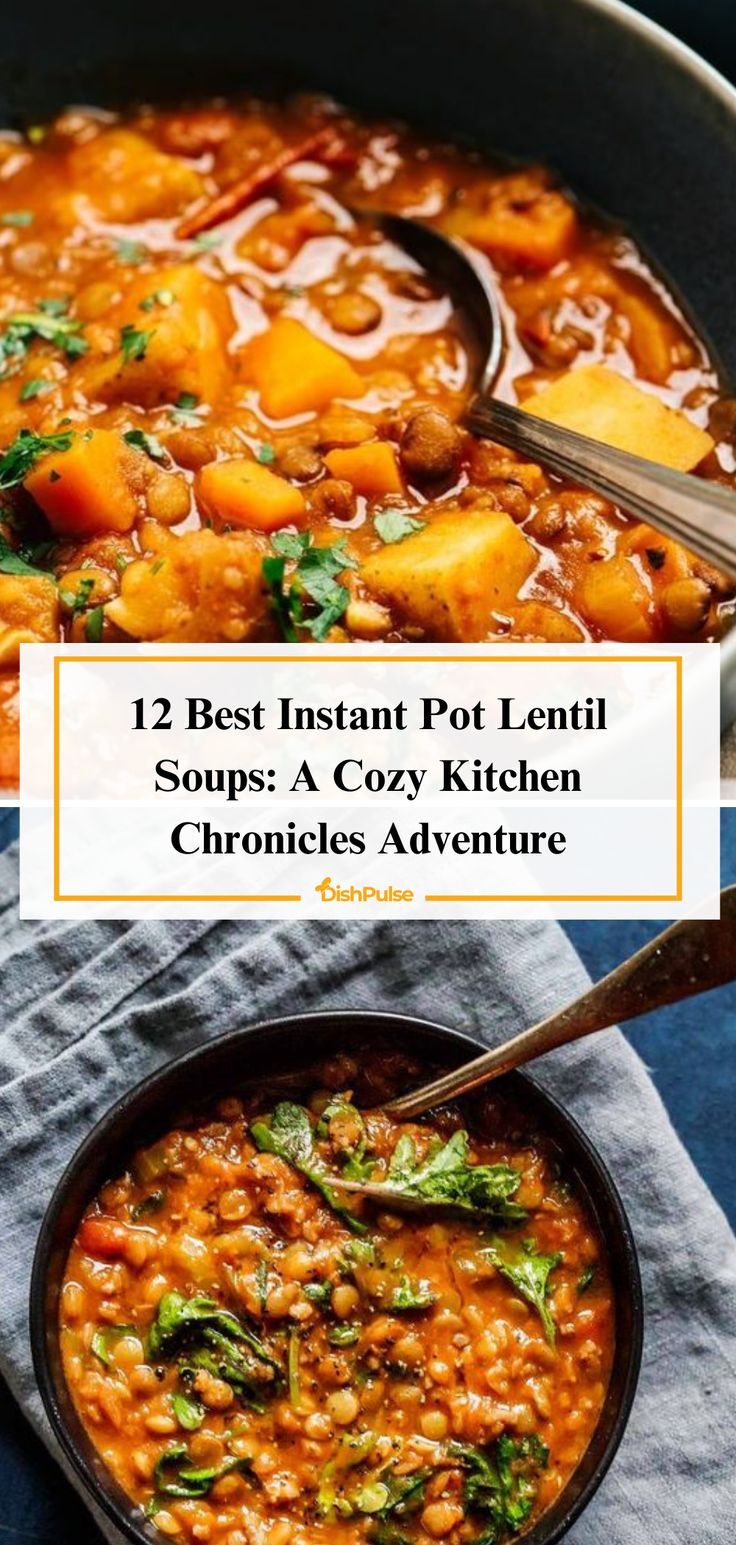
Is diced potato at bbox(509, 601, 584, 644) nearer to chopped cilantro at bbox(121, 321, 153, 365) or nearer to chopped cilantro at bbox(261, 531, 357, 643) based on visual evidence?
chopped cilantro at bbox(261, 531, 357, 643)

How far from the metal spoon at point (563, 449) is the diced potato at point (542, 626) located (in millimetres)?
281

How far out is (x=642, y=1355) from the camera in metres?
3.90

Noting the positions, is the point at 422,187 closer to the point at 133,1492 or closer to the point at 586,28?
the point at 586,28

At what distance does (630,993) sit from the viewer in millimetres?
3467

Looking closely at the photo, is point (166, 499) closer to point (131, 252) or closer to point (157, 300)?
point (157, 300)

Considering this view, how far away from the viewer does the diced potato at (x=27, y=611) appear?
396 centimetres

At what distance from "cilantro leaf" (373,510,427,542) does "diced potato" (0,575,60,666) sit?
2.39 feet

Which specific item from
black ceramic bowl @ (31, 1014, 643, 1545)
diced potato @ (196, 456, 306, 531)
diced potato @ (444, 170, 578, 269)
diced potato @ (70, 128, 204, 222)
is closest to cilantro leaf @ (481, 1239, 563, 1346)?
black ceramic bowl @ (31, 1014, 643, 1545)

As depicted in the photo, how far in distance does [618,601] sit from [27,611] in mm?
1281

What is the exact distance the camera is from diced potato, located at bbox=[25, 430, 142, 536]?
13.1ft

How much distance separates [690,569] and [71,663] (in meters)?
1.37

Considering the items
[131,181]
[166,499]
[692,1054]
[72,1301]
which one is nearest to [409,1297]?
[72,1301]

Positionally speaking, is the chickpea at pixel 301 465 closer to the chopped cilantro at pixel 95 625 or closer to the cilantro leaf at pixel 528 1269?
the chopped cilantro at pixel 95 625

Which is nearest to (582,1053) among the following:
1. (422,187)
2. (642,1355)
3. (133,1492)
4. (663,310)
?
(642,1355)
